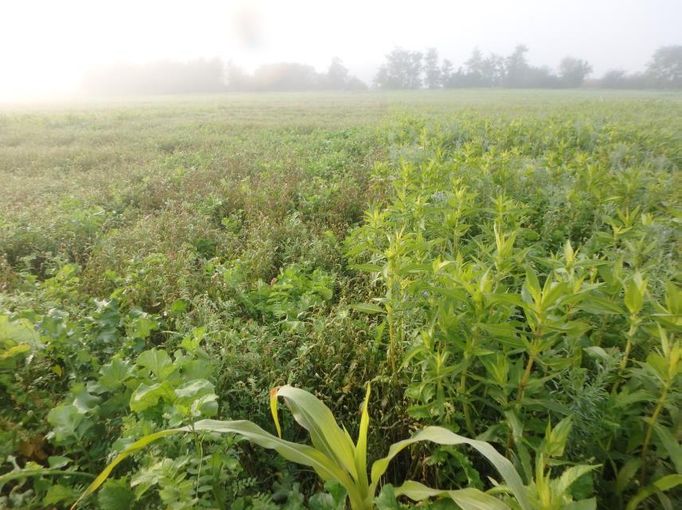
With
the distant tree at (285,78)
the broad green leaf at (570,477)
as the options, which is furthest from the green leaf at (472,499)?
the distant tree at (285,78)

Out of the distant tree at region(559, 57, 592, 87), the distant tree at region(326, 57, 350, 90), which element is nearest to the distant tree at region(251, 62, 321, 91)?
the distant tree at region(326, 57, 350, 90)

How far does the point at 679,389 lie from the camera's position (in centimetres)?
135

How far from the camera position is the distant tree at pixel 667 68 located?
152 ft

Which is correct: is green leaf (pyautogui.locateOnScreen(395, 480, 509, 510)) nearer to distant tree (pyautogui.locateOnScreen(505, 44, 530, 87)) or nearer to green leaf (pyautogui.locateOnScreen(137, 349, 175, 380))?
green leaf (pyautogui.locateOnScreen(137, 349, 175, 380))

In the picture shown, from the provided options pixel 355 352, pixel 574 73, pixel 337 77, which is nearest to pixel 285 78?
pixel 337 77

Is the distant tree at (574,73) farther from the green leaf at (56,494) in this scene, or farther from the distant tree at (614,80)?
the green leaf at (56,494)

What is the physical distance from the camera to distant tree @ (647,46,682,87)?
46.4m

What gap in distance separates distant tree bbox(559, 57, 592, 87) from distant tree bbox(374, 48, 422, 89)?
1028 inches

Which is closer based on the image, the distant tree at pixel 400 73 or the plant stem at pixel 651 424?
the plant stem at pixel 651 424

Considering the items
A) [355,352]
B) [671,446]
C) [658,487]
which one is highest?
[671,446]

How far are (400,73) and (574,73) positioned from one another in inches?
1264

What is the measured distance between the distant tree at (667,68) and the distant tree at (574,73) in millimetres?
13122

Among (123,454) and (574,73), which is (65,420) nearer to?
(123,454)

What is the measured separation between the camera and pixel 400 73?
257 feet
